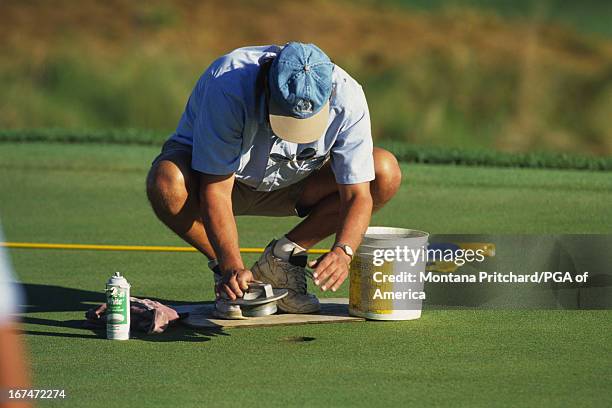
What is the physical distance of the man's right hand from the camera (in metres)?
3.88

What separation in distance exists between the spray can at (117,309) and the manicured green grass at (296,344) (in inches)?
2.5

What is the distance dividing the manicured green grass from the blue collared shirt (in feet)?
1.97

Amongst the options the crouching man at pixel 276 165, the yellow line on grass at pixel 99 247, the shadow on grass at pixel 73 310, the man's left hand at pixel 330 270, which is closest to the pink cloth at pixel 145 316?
the shadow on grass at pixel 73 310

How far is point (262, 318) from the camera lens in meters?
4.30

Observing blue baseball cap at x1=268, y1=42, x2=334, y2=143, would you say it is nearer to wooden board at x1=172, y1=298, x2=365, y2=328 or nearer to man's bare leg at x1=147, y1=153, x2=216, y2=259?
man's bare leg at x1=147, y1=153, x2=216, y2=259

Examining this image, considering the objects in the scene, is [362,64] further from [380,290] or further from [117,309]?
[117,309]

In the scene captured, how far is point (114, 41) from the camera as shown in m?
10.6

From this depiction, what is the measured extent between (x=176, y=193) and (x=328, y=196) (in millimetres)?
631

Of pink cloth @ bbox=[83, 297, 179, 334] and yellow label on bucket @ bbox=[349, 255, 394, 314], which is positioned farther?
yellow label on bucket @ bbox=[349, 255, 394, 314]

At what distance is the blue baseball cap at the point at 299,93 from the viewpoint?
12.9 ft

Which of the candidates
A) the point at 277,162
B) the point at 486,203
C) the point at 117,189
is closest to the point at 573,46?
the point at 486,203

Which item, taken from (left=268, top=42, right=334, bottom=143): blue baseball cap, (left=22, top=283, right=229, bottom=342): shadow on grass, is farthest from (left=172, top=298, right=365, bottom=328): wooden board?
(left=268, top=42, right=334, bottom=143): blue baseball cap

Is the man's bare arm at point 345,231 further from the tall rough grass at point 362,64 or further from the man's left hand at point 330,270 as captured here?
the tall rough grass at point 362,64

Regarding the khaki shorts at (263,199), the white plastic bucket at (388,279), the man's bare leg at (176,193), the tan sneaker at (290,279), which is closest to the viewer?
the white plastic bucket at (388,279)
